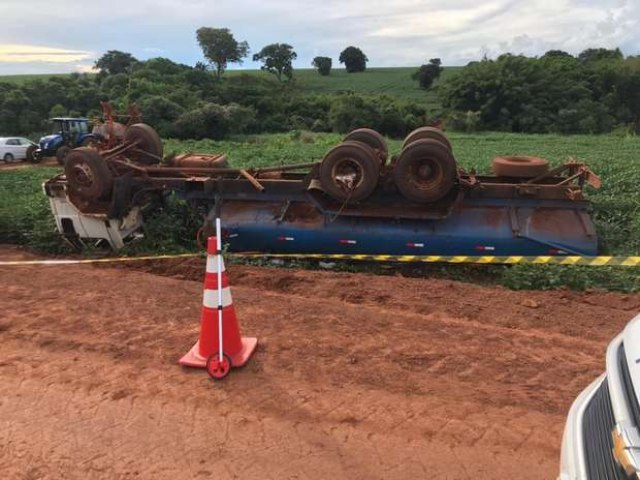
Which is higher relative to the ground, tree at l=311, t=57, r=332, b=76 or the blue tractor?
tree at l=311, t=57, r=332, b=76

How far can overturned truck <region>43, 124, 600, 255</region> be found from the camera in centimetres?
736

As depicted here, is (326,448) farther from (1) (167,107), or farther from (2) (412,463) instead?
(1) (167,107)

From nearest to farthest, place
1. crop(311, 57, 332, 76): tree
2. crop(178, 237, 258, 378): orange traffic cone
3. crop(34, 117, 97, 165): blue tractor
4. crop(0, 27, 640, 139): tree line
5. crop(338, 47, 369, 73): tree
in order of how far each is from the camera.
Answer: crop(178, 237, 258, 378): orange traffic cone → crop(34, 117, 97, 165): blue tractor → crop(0, 27, 640, 139): tree line → crop(311, 57, 332, 76): tree → crop(338, 47, 369, 73): tree

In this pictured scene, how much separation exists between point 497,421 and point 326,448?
3.64 feet

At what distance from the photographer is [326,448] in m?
3.44

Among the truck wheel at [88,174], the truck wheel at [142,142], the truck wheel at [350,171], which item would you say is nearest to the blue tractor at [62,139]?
the truck wheel at [142,142]

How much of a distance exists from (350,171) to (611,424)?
5.65 m

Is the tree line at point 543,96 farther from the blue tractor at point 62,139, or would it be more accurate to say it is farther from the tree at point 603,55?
the blue tractor at point 62,139

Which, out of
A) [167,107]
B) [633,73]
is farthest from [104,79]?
[633,73]

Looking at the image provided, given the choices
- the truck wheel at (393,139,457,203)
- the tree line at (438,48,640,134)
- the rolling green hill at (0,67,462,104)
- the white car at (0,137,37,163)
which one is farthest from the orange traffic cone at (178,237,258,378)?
the rolling green hill at (0,67,462,104)

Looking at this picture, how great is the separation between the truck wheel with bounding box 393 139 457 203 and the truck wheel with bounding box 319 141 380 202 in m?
0.34

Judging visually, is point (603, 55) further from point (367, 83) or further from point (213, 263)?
point (213, 263)

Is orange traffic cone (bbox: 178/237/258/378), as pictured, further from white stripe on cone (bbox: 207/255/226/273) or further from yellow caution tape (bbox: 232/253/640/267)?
yellow caution tape (bbox: 232/253/640/267)

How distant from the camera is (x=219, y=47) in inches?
3438
